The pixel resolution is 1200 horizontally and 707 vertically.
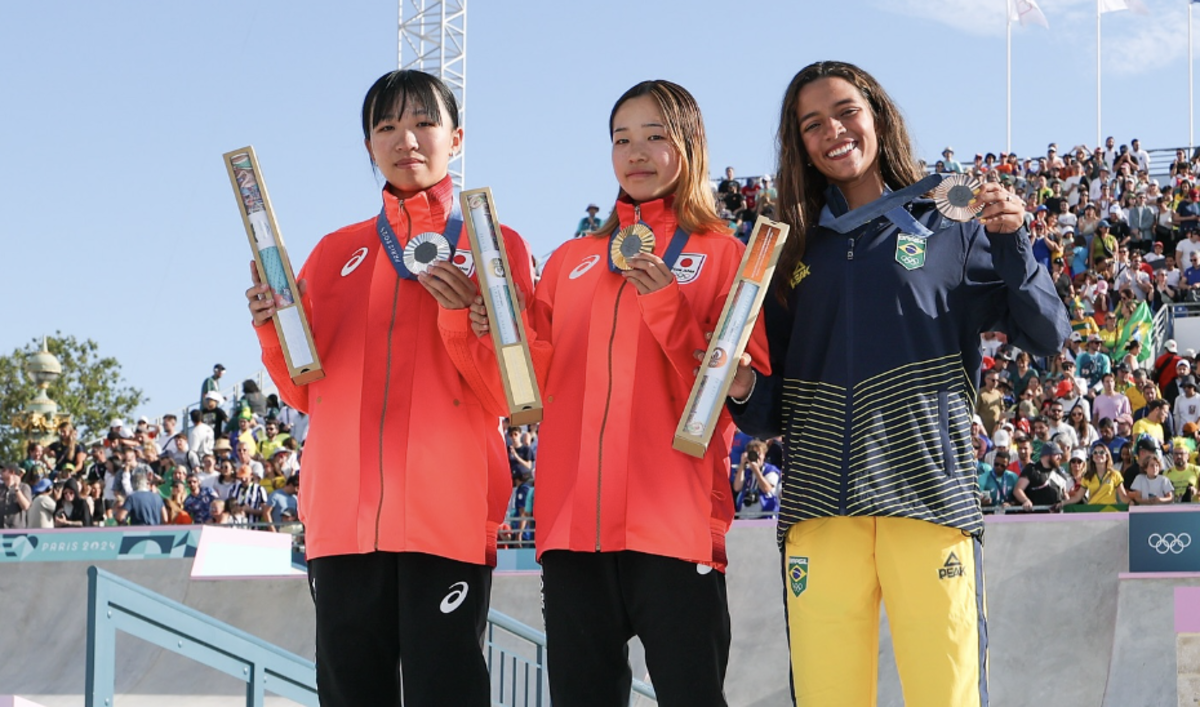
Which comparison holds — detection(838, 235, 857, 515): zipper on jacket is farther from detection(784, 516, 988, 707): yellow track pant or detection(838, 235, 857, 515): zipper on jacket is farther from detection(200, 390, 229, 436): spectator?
detection(200, 390, 229, 436): spectator

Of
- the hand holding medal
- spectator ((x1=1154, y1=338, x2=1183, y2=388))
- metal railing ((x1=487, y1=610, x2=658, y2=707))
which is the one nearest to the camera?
the hand holding medal

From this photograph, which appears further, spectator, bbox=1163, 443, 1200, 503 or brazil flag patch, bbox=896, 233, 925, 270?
spectator, bbox=1163, 443, 1200, 503

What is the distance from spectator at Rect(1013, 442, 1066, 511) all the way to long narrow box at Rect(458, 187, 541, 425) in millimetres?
8998

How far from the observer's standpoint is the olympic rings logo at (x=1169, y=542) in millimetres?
10117

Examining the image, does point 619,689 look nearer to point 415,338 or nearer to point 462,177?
point 415,338

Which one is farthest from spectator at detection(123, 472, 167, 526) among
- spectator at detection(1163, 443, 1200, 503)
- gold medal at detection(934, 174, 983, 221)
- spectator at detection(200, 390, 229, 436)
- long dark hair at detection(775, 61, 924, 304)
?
gold medal at detection(934, 174, 983, 221)

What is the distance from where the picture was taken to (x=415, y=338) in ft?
11.7

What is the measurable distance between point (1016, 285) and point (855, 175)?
0.53 meters

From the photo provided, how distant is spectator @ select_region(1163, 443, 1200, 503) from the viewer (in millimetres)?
11352

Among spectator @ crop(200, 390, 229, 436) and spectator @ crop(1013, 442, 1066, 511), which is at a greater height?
spectator @ crop(200, 390, 229, 436)

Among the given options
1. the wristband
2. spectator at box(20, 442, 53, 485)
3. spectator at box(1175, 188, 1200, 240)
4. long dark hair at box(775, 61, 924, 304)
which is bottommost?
spectator at box(20, 442, 53, 485)

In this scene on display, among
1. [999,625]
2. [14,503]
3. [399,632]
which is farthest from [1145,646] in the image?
[14,503]

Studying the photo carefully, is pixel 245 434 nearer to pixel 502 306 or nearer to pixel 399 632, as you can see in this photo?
pixel 399 632

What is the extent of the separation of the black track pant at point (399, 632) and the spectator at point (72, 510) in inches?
493
